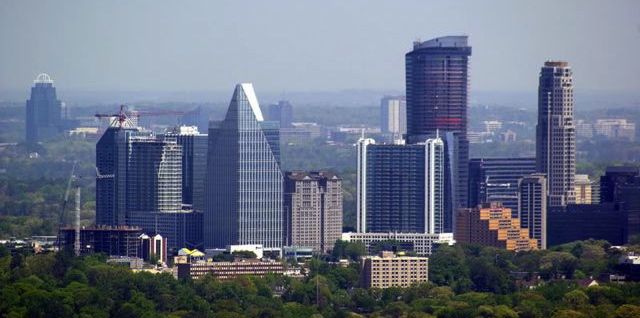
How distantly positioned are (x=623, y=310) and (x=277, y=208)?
2328cm

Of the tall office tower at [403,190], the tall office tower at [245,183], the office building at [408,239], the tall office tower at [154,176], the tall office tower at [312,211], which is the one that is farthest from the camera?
the tall office tower at [403,190]

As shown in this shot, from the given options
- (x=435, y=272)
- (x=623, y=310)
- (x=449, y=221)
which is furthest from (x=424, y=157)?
(x=623, y=310)

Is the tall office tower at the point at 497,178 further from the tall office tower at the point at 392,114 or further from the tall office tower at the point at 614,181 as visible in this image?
the tall office tower at the point at 392,114

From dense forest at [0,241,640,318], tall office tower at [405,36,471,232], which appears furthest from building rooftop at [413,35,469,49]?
dense forest at [0,241,640,318]

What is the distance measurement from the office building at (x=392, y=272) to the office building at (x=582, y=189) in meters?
15.3

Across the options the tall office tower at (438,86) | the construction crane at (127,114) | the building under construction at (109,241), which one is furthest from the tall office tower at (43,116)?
the building under construction at (109,241)

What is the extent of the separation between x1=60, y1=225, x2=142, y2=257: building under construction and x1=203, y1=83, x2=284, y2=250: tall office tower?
3.72 m

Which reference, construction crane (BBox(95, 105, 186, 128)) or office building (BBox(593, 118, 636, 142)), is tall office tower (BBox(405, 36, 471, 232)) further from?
construction crane (BBox(95, 105, 186, 128))

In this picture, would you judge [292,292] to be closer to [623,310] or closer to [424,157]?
[623,310]

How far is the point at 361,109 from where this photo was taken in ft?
438

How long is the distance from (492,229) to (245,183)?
24.6 ft

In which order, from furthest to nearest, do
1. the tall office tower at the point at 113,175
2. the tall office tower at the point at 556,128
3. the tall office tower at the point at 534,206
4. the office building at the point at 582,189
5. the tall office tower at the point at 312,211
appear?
the tall office tower at the point at 556,128 < the office building at the point at 582,189 < the tall office tower at the point at 113,175 < the tall office tower at the point at 534,206 < the tall office tower at the point at 312,211

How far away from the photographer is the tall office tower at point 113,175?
84.9 metres

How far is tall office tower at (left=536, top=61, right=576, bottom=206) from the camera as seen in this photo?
89000 millimetres
